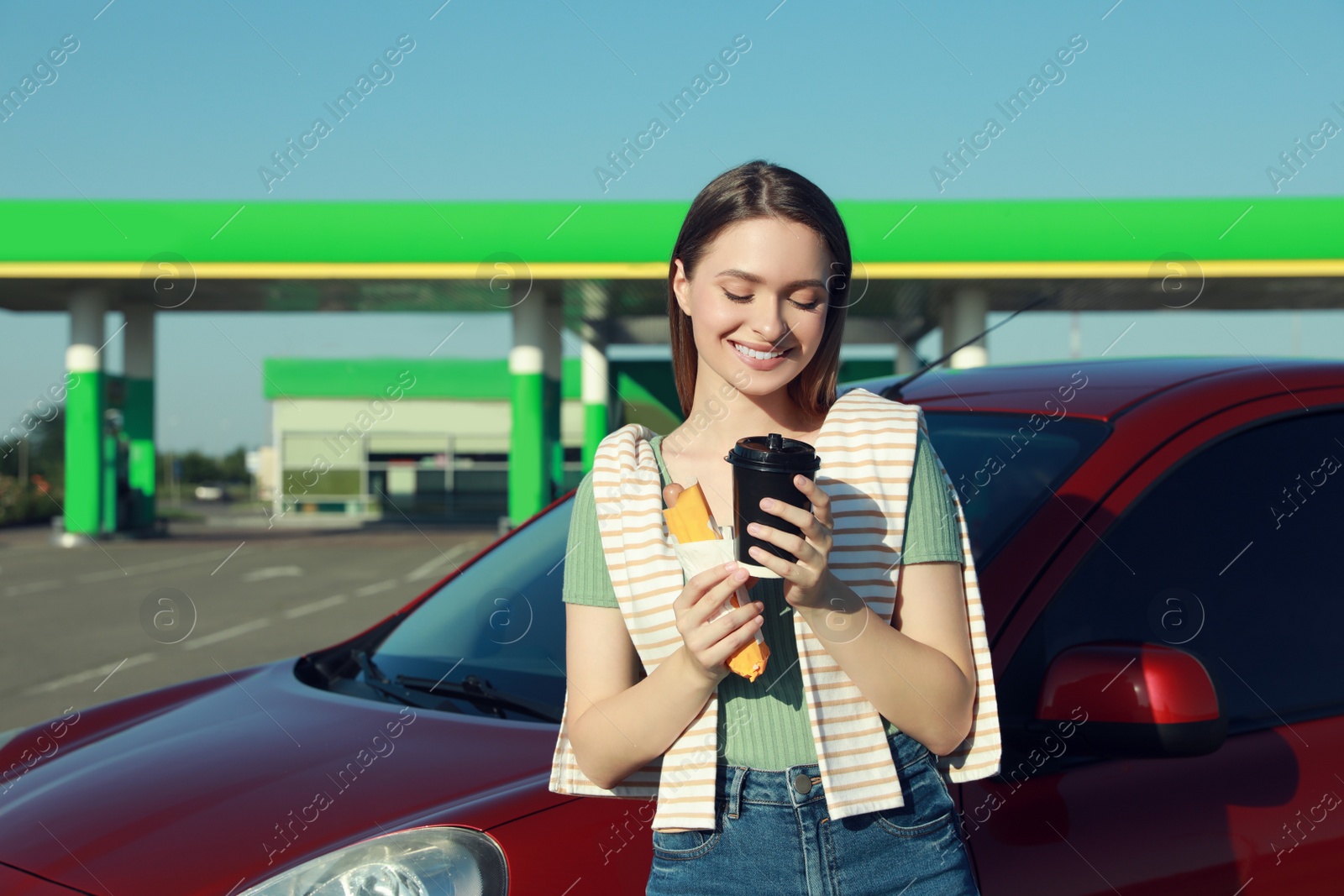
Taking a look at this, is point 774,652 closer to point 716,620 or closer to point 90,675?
point 716,620

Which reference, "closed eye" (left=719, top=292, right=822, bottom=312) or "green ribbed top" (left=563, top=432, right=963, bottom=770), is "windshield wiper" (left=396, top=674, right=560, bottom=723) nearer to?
"green ribbed top" (left=563, top=432, right=963, bottom=770)

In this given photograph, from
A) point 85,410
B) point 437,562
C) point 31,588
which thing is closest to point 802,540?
point 31,588

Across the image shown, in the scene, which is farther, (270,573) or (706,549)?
(270,573)

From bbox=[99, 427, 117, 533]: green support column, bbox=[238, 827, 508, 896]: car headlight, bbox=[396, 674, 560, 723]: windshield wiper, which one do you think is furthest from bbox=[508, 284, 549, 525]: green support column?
bbox=[238, 827, 508, 896]: car headlight

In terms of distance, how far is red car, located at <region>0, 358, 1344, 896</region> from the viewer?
1.65m

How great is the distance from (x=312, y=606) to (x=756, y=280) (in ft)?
37.1

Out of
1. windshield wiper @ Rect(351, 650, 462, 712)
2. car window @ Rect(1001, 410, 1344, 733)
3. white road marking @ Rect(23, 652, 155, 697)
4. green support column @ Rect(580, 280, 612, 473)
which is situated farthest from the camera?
green support column @ Rect(580, 280, 612, 473)

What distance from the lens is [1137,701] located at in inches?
64.7

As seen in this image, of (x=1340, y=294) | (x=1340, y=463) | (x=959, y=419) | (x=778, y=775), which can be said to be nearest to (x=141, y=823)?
(x=778, y=775)

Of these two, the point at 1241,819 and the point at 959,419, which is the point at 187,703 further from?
the point at 1241,819

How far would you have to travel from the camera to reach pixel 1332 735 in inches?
78.3

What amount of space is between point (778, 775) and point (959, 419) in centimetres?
113

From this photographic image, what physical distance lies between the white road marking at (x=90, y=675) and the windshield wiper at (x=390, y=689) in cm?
592

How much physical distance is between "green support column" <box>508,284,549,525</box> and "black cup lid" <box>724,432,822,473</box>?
1875 centimetres
